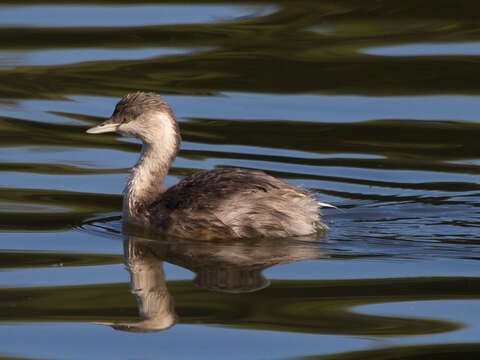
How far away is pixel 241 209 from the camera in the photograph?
891cm

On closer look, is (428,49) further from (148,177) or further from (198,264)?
(198,264)

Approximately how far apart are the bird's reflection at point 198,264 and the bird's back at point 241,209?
11 centimetres

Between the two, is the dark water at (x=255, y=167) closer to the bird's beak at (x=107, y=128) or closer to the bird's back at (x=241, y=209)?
the bird's back at (x=241, y=209)

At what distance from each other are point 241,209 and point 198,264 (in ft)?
2.60

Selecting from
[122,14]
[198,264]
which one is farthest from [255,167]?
[122,14]

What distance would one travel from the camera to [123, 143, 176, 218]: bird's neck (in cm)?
956

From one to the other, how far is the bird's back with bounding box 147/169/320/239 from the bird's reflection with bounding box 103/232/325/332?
110 millimetres

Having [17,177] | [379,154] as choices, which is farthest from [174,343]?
[379,154]

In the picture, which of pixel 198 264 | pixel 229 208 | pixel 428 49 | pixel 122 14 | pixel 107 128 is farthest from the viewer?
pixel 122 14

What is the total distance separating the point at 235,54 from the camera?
13766 millimetres

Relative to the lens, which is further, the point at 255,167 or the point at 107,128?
the point at 255,167

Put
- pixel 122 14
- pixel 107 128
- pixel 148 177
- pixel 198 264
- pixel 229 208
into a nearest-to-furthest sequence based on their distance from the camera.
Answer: pixel 198 264 < pixel 229 208 < pixel 148 177 < pixel 107 128 < pixel 122 14

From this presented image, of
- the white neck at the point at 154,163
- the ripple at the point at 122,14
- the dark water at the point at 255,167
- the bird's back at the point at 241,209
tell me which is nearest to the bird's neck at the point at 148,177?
the white neck at the point at 154,163

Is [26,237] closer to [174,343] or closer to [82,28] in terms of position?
[174,343]
